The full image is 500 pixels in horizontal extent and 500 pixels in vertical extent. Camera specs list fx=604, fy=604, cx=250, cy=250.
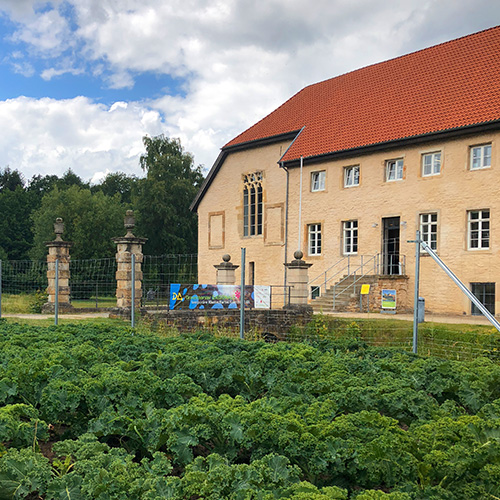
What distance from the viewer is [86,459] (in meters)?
4.05

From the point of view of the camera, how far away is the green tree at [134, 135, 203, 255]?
53500 mm

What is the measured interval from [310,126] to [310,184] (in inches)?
136

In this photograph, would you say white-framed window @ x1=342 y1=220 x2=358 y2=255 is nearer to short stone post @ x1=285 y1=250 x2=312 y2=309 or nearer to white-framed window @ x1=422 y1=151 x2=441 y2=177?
white-framed window @ x1=422 y1=151 x2=441 y2=177

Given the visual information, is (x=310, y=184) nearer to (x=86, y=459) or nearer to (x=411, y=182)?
(x=411, y=182)

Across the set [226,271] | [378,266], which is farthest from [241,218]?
[226,271]

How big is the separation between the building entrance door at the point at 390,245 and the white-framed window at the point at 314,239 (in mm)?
3734

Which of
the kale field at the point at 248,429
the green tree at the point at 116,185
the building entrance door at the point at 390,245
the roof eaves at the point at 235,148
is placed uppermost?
the green tree at the point at 116,185

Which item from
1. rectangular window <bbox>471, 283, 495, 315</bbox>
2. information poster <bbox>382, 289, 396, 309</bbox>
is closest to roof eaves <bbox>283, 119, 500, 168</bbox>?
rectangular window <bbox>471, 283, 495, 315</bbox>

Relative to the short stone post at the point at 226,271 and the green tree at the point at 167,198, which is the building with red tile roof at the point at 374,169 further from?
the green tree at the point at 167,198

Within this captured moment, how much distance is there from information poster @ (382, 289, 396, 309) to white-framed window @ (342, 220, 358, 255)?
422 cm

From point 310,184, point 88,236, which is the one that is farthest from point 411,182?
point 88,236

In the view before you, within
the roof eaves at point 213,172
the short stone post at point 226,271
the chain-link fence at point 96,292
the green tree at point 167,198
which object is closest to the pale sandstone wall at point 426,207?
the roof eaves at point 213,172

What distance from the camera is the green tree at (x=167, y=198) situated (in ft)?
176

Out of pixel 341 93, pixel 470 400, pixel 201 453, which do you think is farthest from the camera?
pixel 341 93
